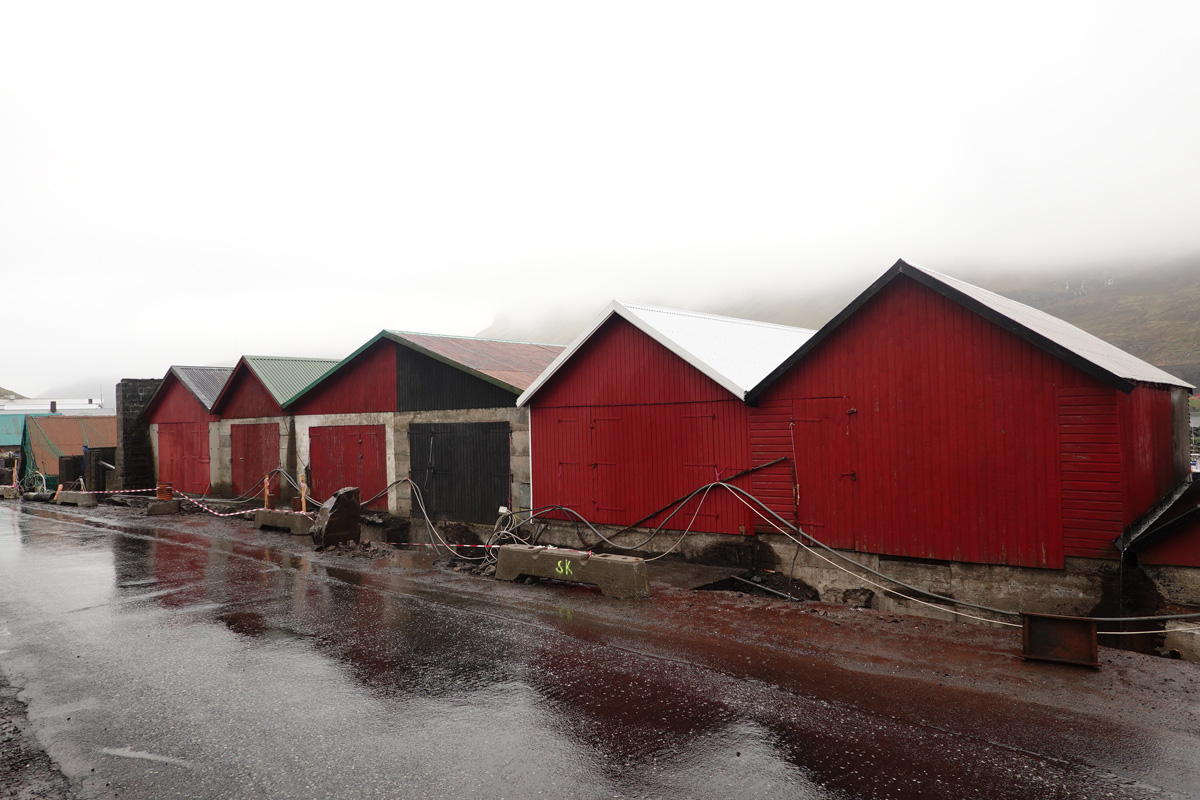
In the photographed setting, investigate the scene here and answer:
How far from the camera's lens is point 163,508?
25.4m

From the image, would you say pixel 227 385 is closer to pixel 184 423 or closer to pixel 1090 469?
pixel 184 423

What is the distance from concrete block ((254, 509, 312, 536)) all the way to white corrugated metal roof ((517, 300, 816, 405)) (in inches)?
289

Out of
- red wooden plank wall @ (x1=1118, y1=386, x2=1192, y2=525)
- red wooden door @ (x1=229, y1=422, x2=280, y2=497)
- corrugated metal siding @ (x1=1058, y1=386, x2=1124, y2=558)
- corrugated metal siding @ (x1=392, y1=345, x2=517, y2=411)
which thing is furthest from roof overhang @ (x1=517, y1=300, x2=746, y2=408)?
red wooden door @ (x1=229, y1=422, x2=280, y2=497)

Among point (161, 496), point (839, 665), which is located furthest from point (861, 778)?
point (161, 496)

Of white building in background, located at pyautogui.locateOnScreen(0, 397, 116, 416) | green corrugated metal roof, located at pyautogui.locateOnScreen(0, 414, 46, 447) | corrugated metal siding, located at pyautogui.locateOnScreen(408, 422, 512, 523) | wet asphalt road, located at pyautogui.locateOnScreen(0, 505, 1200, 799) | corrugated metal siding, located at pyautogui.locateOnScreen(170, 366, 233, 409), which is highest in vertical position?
white building in background, located at pyautogui.locateOnScreen(0, 397, 116, 416)

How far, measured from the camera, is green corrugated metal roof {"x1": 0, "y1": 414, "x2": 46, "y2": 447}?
53.2 metres

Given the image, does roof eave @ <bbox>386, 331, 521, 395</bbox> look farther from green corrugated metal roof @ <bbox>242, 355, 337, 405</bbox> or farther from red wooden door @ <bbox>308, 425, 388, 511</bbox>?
green corrugated metal roof @ <bbox>242, 355, 337, 405</bbox>

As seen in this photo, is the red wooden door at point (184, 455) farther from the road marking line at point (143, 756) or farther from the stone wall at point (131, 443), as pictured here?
the road marking line at point (143, 756)

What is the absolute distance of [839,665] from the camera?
823 cm

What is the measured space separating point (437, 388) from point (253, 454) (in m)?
10.9

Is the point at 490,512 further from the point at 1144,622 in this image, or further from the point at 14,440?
the point at 14,440

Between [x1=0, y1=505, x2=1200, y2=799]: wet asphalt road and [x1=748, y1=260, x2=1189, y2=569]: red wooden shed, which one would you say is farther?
[x1=748, y1=260, x2=1189, y2=569]: red wooden shed

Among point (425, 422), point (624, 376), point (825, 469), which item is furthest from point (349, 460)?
point (825, 469)

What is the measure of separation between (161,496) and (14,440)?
128 feet
